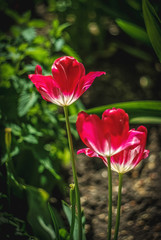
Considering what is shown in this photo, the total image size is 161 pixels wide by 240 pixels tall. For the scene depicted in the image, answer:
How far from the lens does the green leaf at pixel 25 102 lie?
1.11m

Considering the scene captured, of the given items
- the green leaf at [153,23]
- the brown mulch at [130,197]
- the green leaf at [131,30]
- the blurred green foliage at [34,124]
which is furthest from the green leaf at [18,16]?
the brown mulch at [130,197]

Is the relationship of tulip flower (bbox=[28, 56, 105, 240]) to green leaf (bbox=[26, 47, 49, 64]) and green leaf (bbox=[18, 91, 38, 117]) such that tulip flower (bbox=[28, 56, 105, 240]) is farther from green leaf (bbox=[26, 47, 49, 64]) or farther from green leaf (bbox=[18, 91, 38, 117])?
green leaf (bbox=[26, 47, 49, 64])

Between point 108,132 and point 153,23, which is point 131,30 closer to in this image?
point 153,23

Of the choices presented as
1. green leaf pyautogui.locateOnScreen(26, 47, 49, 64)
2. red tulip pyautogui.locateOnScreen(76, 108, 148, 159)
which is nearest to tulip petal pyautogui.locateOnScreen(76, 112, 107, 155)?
red tulip pyautogui.locateOnScreen(76, 108, 148, 159)

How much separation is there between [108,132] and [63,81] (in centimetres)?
17

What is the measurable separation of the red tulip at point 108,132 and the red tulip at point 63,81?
9cm

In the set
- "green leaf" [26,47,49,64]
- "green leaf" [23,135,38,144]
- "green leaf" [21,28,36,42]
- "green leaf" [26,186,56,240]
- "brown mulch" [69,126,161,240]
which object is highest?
"green leaf" [21,28,36,42]

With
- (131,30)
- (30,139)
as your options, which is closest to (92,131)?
(30,139)

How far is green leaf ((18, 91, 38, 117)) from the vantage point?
111 centimetres

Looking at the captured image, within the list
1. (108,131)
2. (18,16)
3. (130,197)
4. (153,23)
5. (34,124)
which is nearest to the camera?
(108,131)

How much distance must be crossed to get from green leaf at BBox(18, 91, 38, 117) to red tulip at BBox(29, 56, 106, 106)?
38 cm

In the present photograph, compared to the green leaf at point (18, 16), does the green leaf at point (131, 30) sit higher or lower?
lower

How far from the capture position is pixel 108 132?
655 millimetres

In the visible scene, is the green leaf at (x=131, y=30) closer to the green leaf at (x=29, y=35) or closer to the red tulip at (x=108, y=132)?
the green leaf at (x=29, y=35)
